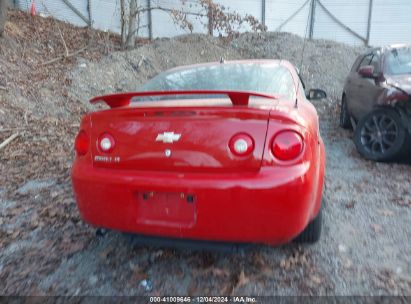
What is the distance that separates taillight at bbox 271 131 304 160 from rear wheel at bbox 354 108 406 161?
3310 millimetres

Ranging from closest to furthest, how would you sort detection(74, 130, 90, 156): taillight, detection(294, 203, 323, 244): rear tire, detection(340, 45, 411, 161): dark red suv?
detection(74, 130, 90, 156): taillight < detection(294, 203, 323, 244): rear tire < detection(340, 45, 411, 161): dark red suv

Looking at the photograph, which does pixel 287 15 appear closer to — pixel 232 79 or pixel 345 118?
pixel 345 118

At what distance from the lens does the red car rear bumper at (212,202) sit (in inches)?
88.9

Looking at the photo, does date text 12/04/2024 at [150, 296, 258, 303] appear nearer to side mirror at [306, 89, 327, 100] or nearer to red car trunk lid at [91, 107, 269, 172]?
red car trunk lid at [91, 107, 269, 172]

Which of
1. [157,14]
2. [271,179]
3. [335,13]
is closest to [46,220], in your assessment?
[271,179]

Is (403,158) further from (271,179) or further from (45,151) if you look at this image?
(45,151)

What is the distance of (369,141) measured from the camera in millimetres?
5449

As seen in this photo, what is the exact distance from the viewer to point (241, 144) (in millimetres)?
2303

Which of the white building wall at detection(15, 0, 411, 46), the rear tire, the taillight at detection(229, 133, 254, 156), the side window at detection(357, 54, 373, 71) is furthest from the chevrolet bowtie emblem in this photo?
the white building wall at detection(15, 0, 411, 46)

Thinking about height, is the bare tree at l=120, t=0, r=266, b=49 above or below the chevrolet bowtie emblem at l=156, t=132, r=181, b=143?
above

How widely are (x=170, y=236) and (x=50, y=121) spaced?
4.92 meters

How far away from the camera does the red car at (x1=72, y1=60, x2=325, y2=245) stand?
7.48ft

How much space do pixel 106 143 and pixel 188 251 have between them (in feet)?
3.63

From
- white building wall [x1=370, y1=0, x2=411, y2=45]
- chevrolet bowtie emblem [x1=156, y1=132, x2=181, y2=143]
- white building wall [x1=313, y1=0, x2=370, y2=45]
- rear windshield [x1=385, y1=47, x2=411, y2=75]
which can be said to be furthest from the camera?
white building wall [x1=313, y1=0, x2=370, y2=45]
